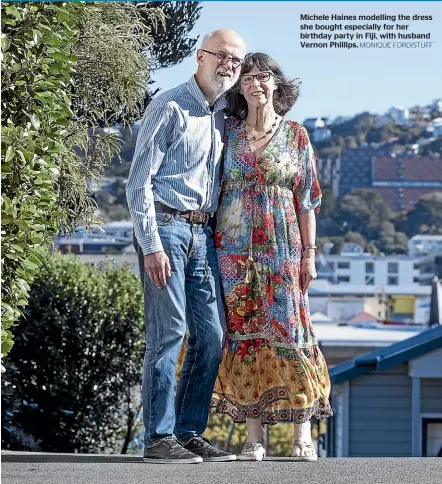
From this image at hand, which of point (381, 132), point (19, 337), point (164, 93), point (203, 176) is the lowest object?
point (19, 337)

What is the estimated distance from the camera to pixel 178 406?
474cm

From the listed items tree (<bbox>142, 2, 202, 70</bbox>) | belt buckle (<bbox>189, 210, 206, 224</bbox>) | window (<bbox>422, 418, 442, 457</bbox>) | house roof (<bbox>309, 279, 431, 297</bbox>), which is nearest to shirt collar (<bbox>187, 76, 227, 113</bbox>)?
belt buckle (<bbox>189, 210, 206, 224</bbox>)

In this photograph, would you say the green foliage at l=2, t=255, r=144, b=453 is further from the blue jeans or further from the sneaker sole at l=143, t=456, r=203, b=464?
the sneaker sole at l=143, t=456, r=203, b=464

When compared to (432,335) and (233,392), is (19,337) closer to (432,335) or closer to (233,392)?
(432,335)

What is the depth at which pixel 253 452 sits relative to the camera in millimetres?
4781

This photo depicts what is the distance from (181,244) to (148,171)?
281 mm

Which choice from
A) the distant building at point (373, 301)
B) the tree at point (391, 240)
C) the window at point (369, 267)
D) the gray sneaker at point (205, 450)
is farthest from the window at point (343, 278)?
the gray sneaker at point (205, 450)

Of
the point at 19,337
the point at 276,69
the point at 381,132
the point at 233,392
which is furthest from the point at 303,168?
the point at 381,132

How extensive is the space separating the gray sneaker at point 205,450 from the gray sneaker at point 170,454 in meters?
0.09

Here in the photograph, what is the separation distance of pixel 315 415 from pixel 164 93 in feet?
4.44

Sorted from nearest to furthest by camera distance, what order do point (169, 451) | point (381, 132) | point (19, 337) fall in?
point (169, 451)
point (19, 337)
point (381, 132)

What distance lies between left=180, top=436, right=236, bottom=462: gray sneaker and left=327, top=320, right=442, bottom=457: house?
8.58 metres

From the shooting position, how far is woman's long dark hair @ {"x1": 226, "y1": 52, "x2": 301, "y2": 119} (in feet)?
16.0

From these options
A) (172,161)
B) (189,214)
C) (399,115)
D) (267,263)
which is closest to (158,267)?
(189,214)
